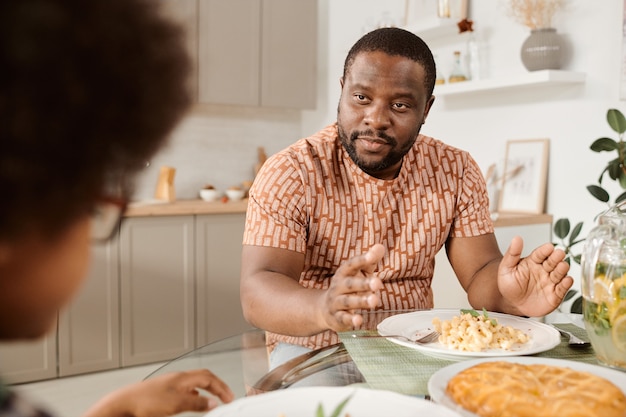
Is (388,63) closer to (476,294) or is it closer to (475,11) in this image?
(476,294)

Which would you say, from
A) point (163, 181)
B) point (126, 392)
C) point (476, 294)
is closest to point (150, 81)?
point (126, 392)

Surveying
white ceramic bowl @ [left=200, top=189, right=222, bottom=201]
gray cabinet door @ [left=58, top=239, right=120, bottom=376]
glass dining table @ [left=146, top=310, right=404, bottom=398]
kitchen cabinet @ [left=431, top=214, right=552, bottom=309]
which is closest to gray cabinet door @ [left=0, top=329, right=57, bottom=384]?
gray cabinet door @ [left=58, top=239, right=120, bottom=376]

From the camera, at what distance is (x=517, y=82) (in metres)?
2.76

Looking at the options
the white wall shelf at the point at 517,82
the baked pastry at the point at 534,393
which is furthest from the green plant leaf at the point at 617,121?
the baked pastry at the point at 534,393

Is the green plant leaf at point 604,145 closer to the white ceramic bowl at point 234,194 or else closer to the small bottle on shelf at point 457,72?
the small bottle on shelf at point 457,72

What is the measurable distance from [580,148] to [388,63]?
147 cm

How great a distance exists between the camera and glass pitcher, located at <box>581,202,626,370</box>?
3.07ft

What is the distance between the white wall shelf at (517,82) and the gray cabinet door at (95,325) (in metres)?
1.92

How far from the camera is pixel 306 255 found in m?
1.62

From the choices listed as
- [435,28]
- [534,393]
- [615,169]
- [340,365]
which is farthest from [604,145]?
[534,393]

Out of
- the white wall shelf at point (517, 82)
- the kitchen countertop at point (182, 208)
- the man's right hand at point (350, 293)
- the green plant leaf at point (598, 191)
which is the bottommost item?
the kitchen countertop at point (182, 208)

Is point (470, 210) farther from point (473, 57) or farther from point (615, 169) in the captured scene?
point (473, 57)

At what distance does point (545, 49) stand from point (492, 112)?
1.62 ft

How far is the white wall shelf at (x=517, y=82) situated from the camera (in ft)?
8.57
